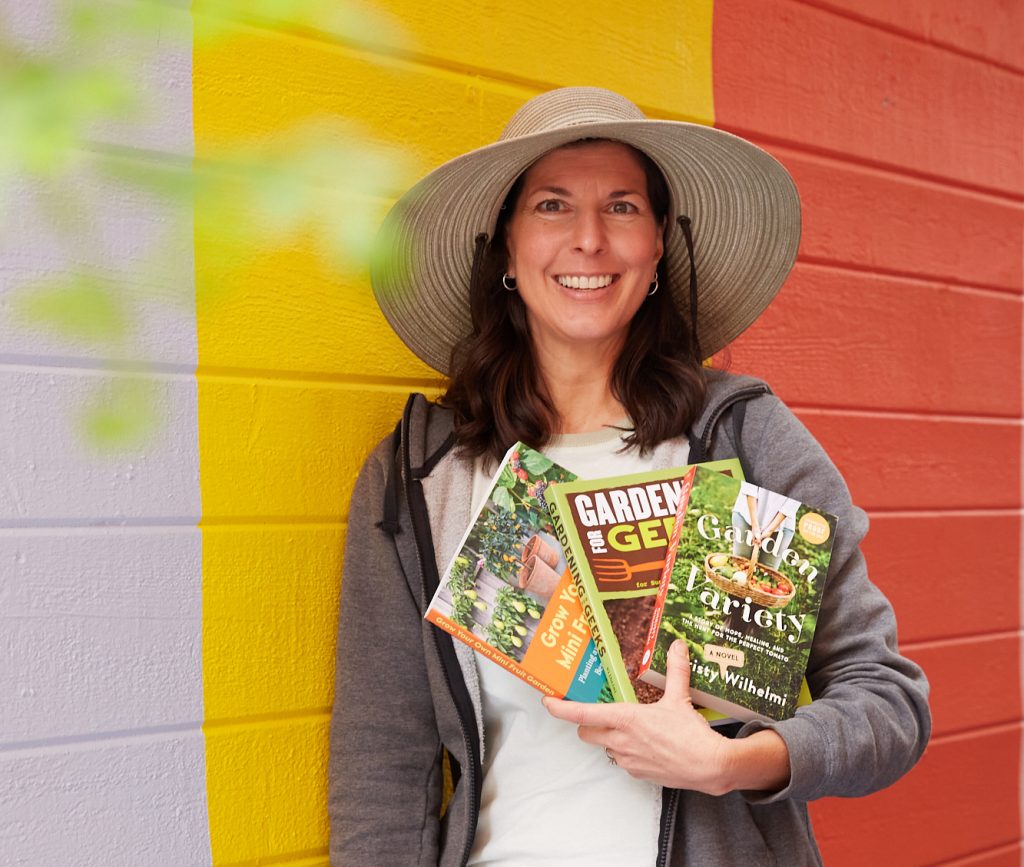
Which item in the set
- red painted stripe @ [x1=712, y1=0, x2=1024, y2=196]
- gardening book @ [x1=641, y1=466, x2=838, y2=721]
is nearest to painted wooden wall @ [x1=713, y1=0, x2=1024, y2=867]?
red painted stripe @ [x1=712, y1=0, x2=1024, y2=196]

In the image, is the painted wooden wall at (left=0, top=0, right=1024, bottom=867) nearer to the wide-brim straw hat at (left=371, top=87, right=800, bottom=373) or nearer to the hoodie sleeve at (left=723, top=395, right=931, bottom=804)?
the wide-brim straw hat at (left=371, top=87, right=800, bottom=373)

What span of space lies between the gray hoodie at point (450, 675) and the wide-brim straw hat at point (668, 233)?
6.3 inches

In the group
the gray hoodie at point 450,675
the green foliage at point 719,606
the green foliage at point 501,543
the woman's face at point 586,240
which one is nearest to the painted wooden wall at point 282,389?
the gray hoodie at point 450,675

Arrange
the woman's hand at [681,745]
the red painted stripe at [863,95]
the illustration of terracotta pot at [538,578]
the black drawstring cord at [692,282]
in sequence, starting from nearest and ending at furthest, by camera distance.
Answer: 1. the woman's hand at [681,745]
2. the illustration of terracotta pot at [538,578]
3. the black drawstring cord at [692,282]
4. the red painted stripe at [863,95]

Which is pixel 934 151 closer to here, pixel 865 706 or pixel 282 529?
pixel 865 706

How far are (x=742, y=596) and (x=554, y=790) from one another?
37 cm

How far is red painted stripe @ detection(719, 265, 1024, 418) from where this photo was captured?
7.03ft

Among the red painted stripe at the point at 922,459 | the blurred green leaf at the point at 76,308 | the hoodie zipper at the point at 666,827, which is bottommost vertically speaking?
the hoodie zipper at the point at 666,827

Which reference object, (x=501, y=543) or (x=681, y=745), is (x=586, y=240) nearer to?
(x=501, y=543)

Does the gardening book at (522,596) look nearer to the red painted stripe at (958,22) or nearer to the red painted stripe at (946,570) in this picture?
the red painted stripe at (946,570)

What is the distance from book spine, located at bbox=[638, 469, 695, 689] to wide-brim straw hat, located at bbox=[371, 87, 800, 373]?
0.46m

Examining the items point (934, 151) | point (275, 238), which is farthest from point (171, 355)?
point (934, 151)

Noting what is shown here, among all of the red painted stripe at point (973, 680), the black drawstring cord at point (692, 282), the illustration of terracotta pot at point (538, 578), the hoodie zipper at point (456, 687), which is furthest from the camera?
the red painted stripe at point (973, 680)

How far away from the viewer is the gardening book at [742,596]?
1.27 metres
